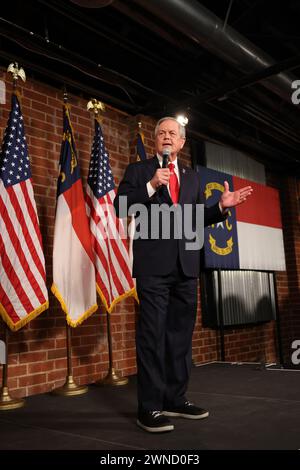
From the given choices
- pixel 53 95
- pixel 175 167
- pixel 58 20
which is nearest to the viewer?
pixel 175 167

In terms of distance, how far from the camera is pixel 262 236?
5.79m

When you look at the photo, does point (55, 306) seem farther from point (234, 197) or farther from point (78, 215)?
point (234, 197)

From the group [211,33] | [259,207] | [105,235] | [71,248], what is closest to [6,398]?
[71,248]

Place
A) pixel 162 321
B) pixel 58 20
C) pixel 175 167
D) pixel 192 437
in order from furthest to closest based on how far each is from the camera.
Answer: pixel 58 20
pixel 175 167
pixel 162 321
pixel 192 437

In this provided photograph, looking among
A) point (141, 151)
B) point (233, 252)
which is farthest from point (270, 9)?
point (233, 252)

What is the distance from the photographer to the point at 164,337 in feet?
7.36

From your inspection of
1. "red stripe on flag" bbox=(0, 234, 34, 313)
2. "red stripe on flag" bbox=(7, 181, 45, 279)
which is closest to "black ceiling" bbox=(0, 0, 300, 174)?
"red stripe on flag" bbox=(7, 181, 45, 279)

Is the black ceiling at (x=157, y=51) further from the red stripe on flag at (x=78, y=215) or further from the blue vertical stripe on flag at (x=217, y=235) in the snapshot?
the red stripe on flag at (x=78, y=215)

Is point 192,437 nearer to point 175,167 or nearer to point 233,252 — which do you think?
point 175,167

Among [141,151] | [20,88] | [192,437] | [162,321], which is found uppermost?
[20,88]

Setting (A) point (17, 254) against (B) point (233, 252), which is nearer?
(A) point (17, 254)

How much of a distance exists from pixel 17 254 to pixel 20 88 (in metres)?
1.48

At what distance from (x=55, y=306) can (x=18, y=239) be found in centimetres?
78

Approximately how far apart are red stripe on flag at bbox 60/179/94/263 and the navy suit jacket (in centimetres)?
118
